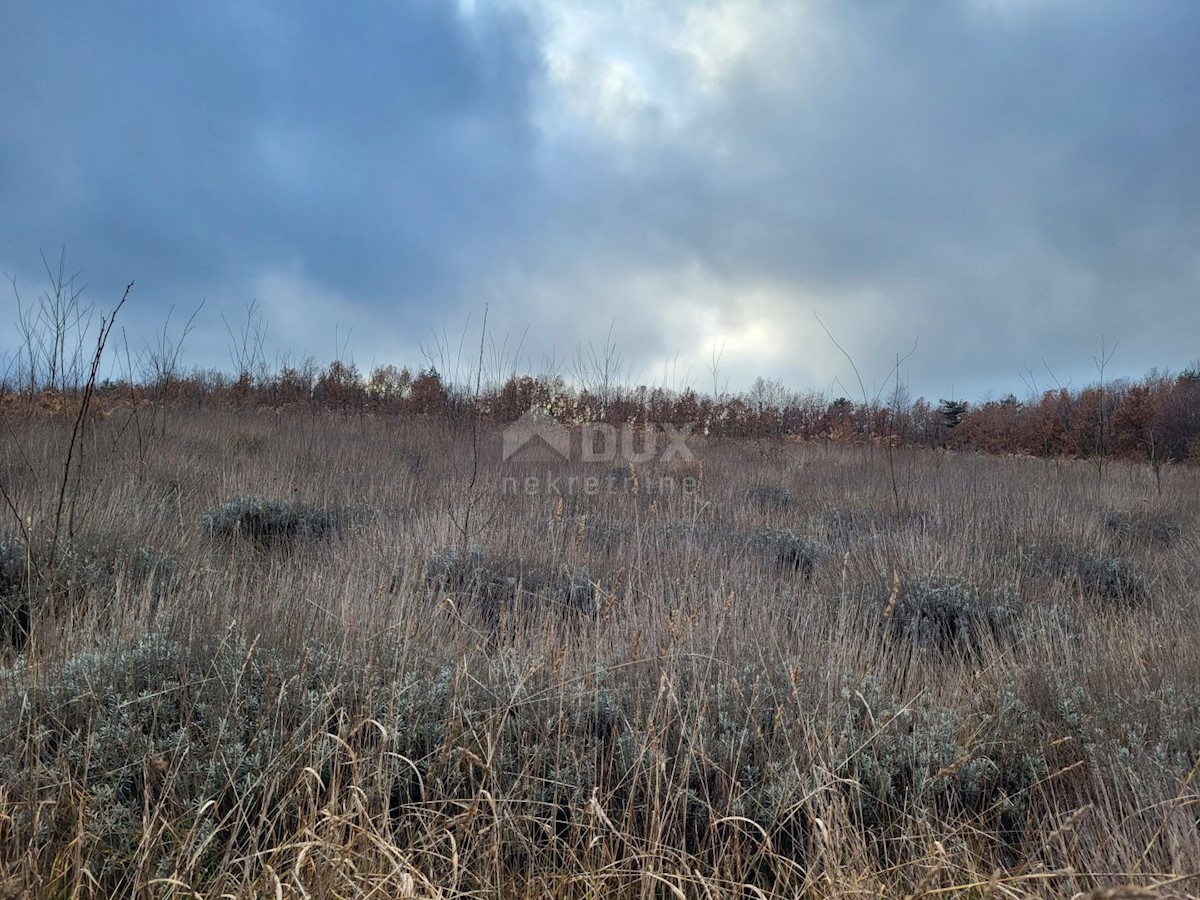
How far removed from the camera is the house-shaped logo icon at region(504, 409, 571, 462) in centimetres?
1000

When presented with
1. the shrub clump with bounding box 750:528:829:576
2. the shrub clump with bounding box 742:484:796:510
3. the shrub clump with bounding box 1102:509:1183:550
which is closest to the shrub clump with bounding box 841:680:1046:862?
the shrub clump with bounding box 750:528:829:576

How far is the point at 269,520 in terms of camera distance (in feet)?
17.5

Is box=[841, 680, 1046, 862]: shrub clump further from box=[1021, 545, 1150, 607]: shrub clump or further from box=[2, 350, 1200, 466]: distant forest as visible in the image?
box=[2, 350, 1200, 466]: distant forest

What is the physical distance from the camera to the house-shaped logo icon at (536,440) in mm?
10000

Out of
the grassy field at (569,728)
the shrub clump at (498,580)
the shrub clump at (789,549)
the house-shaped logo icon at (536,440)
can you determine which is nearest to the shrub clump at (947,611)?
the grassy field at (569,728)

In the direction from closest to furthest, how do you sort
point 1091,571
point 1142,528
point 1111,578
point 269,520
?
point 1111,578 < point 1091,571 < point 269,520 < point 1142,528

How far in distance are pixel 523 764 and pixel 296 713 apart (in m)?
0.76

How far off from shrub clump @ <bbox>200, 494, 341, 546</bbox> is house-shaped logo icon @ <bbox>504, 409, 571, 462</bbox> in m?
4.03

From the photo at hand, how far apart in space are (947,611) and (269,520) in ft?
16.8

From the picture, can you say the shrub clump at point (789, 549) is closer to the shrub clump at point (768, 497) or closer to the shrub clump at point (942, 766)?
the shrub clump at point (768, 497)

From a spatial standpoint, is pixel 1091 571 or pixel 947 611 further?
pixel 1091 571

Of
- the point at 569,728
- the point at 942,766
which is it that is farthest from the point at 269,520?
the point at 942,766

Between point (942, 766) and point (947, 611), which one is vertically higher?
point (947, 611)

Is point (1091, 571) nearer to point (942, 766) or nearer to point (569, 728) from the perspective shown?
point (942, 766)
